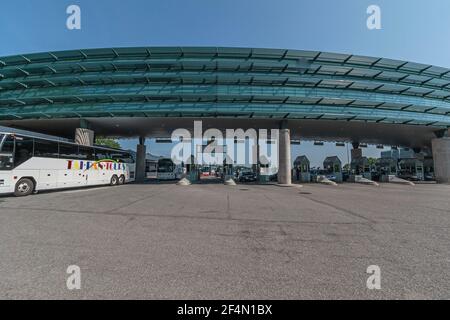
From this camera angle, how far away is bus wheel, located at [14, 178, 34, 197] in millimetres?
11930

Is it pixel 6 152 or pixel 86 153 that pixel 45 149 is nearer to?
pixel 6 152

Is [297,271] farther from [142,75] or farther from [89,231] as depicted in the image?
[142,75]

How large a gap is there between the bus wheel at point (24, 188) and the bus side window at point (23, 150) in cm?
112

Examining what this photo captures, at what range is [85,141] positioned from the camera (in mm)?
24188

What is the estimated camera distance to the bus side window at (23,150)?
11890 millimetres

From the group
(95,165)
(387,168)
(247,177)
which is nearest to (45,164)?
(95,165)

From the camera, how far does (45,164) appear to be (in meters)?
13.5

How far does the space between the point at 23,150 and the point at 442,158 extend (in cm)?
4760

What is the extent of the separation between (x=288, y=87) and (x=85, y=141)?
2520cm

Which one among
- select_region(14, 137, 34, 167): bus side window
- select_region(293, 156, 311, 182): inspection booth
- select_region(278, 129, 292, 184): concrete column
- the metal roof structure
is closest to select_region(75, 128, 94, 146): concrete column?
the metal roof structure

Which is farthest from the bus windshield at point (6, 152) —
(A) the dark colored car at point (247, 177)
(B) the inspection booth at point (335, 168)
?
(B) the inspection booth at point (335, 168)

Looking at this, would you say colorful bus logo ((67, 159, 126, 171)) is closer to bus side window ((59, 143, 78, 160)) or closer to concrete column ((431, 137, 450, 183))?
bus side window ((59, 143, 78, 160))

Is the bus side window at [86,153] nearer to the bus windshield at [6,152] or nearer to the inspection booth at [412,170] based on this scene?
the bus windshield at [6,152]
